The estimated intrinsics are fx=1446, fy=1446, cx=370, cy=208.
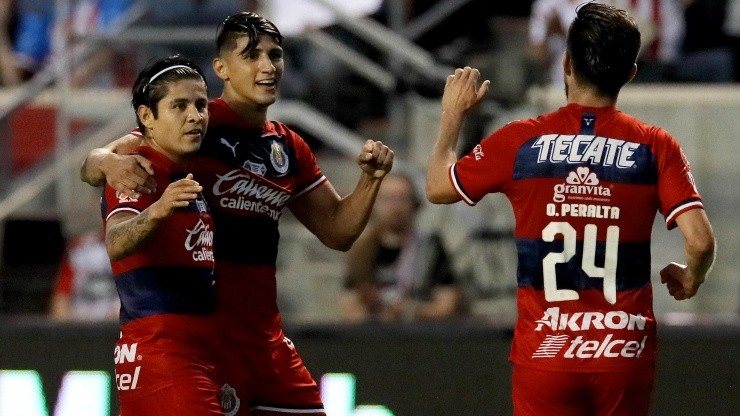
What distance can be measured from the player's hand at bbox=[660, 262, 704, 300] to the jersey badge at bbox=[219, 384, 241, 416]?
5.61ft

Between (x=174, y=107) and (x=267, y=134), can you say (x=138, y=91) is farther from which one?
(x=267, y=134)

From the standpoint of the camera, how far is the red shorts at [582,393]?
5.10 meters

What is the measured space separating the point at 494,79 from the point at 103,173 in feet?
13.8

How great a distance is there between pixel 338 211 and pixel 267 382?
2.62 ft

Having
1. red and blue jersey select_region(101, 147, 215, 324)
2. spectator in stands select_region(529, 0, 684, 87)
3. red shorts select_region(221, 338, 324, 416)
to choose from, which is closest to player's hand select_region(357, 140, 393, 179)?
red and blue jersey select_region(101, 147, 215, 324)

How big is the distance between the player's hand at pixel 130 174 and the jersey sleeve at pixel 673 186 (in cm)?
183

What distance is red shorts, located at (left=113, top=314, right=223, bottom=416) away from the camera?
17.0 feet

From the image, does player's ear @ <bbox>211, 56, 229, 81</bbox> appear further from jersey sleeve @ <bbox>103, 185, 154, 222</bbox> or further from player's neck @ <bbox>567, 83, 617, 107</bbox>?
player's neck @ <bbox>567, 83, 617, 107</bbox>

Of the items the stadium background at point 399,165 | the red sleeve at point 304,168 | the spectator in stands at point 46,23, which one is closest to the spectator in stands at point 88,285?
the stadium background at point 399,165

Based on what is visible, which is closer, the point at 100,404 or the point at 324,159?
the point at 100,404

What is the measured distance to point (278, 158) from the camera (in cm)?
590

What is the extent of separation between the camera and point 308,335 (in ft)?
26.6

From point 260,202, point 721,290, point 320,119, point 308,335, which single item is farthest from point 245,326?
point 721,290

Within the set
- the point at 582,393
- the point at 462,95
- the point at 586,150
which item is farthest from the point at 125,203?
the point at 582,393
